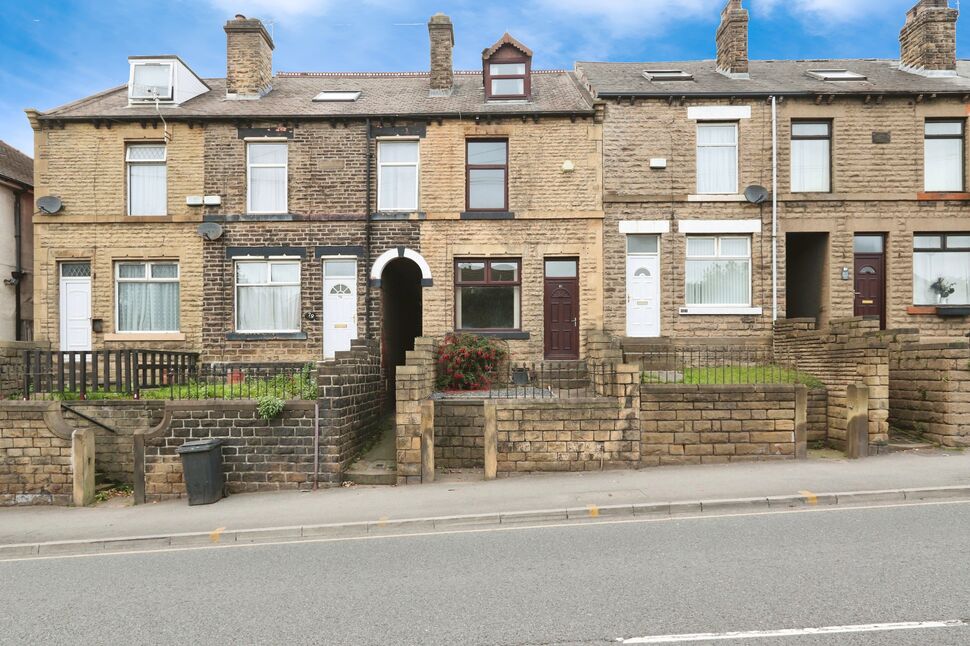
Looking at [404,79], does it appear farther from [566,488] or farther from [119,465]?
[566,488]

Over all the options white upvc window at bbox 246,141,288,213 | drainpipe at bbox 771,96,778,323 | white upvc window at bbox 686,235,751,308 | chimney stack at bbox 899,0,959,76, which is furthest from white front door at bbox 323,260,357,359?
chimney stack at bbox 899,0,959,76

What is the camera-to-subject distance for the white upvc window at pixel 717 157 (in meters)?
14.8

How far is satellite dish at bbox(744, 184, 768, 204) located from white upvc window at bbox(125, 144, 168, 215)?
15.0 metres

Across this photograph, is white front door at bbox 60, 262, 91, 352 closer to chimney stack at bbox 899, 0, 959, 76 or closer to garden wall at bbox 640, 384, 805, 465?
garden wall at bbox 640, 384, 805, 465

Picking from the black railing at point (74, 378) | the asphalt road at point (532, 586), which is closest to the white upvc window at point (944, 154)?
the asphalt road at point (532, 586)

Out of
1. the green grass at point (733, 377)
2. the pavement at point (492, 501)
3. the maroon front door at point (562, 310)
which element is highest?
the maroon front door at point (562, 310)

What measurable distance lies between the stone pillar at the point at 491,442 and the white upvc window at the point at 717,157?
9148 mm

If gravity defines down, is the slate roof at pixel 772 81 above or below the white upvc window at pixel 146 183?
above

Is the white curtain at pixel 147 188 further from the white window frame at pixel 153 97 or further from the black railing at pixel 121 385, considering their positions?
the black railing at pixel 121 385

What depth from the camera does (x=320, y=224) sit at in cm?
1484

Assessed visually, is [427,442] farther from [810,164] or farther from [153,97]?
[153,97]

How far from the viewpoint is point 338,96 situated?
16.4 metres

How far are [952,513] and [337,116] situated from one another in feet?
47.0

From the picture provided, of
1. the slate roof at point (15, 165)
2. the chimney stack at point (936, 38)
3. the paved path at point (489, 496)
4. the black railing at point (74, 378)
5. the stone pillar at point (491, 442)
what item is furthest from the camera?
the slate roof at point (15, 165)
